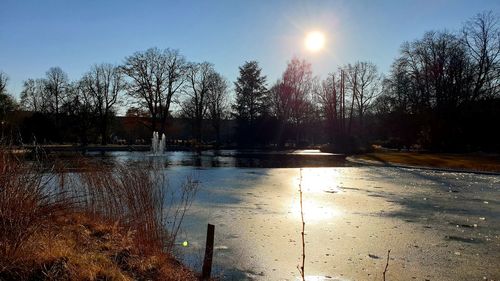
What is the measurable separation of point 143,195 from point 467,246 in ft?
19.3

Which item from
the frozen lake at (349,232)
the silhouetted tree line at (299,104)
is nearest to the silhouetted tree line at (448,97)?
the silhouetted tree line at (299,104)

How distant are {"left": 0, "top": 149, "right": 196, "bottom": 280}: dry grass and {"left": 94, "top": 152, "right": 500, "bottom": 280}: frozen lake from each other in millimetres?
895

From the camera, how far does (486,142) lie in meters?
42.4

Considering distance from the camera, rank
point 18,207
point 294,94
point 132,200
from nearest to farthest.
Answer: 1. point 18,207
2. point 132,200
3. point 294,94

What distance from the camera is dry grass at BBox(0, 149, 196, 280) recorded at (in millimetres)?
4625

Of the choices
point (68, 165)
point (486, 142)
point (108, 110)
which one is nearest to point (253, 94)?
point (108, 110)

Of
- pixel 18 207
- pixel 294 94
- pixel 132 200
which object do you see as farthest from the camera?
pixel 294 94

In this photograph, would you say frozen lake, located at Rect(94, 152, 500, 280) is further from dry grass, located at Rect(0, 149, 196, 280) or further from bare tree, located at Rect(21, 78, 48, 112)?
bare tree, located at Rect(21, 78, 48, 112)

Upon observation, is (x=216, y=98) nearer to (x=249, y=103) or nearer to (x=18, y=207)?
(x=249, y=103)

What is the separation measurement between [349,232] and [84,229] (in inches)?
208

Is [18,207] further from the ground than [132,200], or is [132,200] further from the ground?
[18,207]

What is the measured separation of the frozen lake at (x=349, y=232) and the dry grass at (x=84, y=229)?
0.90m

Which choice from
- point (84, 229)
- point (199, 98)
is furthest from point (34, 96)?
point (84, 229)

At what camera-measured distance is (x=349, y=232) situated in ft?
30.3
